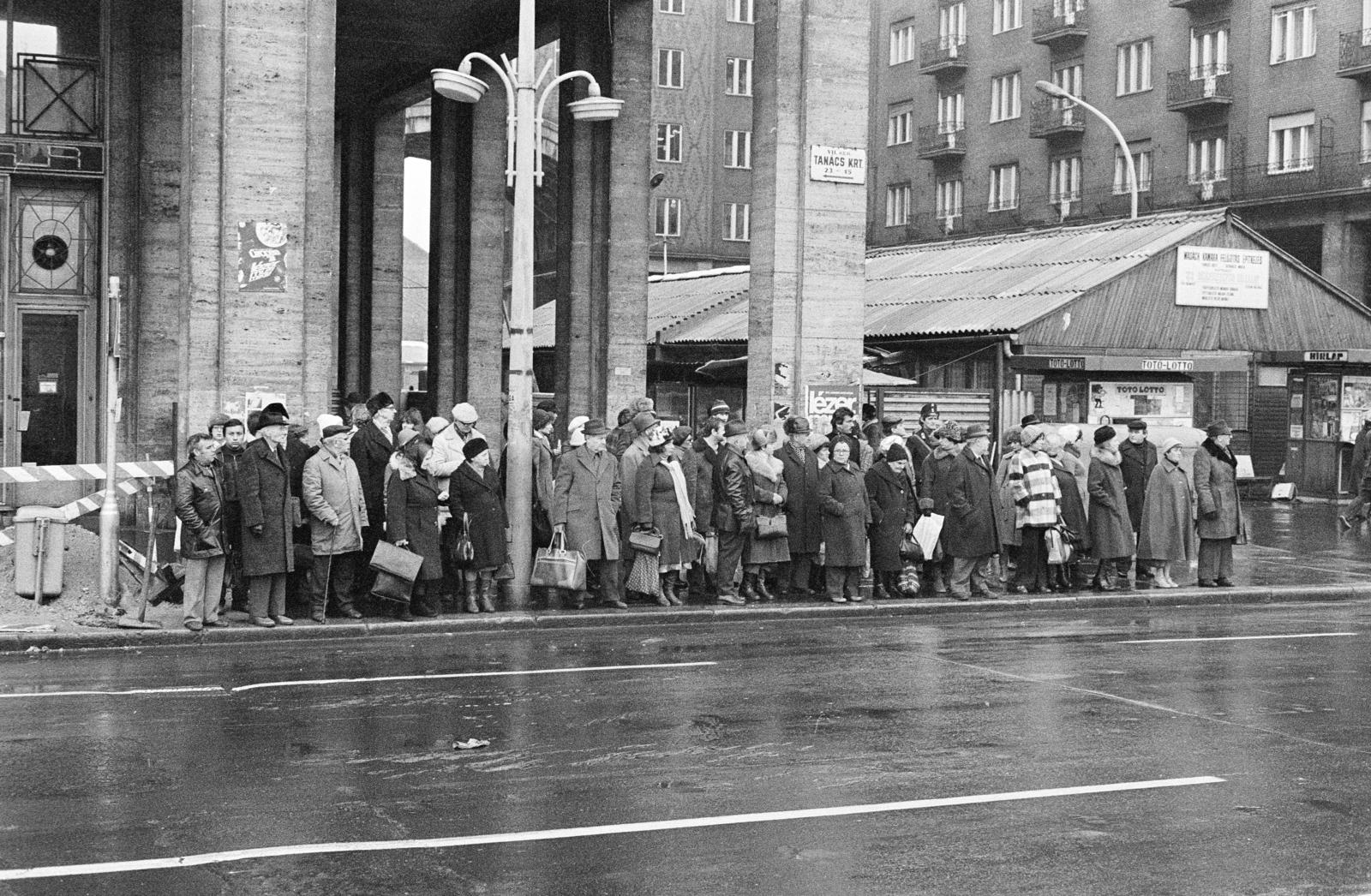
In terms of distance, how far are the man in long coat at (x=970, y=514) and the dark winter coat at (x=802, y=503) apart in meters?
1.44

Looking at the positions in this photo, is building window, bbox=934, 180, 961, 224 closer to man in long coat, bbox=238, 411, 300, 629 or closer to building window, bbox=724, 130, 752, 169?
building window, bbox=724, 130, 752, 169

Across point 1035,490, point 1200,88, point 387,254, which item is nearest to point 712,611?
point 1035,490

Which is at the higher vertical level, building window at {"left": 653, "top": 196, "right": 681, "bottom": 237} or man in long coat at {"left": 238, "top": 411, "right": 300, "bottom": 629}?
building window at {"left": 653, "top": 196, "right": 681, "bottom": 237}

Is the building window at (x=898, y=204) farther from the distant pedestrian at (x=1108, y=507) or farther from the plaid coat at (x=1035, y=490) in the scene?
the plaid coat at (x=1035, y=490)

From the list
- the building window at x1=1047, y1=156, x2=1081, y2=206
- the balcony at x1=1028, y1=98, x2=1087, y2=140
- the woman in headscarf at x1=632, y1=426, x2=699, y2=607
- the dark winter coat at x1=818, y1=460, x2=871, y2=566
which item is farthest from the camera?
the building window at x1=1047, y1=156, x2=1081, y2=206

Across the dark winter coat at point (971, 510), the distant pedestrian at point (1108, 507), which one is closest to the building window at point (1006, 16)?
the distant pedestrian at point (1108, 507)

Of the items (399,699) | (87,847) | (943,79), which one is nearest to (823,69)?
(399,699)

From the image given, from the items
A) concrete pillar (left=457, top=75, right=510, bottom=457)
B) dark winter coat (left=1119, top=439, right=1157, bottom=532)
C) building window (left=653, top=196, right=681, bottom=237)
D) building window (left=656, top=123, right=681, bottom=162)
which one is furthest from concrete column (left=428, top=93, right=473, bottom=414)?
building window (left=656, top=123, right=681, bottom=162)

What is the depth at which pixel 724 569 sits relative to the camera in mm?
16625

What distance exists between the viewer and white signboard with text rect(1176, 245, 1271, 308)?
2995 cm

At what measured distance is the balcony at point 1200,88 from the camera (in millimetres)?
46906

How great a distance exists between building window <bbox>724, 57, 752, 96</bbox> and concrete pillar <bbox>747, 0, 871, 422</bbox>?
44.6 metres

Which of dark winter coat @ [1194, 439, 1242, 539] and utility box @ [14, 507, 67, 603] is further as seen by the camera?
dark winter coat @ [1194, 439, 1242, 539]

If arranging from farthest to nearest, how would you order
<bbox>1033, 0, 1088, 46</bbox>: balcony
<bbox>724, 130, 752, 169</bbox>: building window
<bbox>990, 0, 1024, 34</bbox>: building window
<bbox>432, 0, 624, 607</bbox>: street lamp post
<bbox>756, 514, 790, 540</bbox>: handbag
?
<bbox>724, 130, 752, 169</bbox>: building window, <bbox>990, 0, 1024, 34</bbox>: building window, <bbox>1033, 0, 1088, 46</bbox>: balcony, <bbox>756, 514, 790, 540</bbox>: handbag, <bbox>432, 0, 624, 607</bbox>: street lamp post
